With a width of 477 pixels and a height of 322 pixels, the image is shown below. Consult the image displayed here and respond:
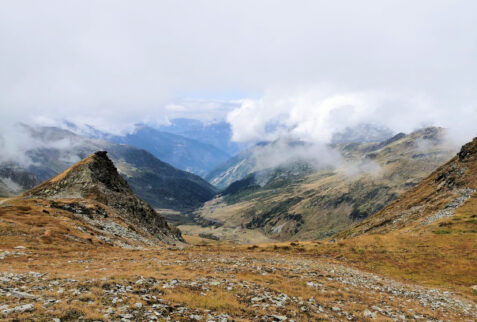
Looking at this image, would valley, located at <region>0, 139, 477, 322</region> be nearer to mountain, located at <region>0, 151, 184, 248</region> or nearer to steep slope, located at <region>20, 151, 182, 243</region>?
mountain, located at <region>0, 151, 184, 248</region>

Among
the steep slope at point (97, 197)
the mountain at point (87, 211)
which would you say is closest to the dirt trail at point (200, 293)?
the mountain at point (87, 211)

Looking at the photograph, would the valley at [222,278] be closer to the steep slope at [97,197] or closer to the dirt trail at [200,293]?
the dirt trail at [200,293]

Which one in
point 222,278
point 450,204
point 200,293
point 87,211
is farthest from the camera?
point 450,204

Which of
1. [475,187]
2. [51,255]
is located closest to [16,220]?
[51,255]

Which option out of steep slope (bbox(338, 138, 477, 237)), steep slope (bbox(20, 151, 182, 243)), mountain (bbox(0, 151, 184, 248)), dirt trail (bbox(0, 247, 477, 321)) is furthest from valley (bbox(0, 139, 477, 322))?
steep slope (bbox(20, 151, 182, 243))

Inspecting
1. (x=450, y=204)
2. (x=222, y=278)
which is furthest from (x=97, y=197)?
(x=450, y=204)

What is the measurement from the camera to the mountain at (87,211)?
5103 centimetres

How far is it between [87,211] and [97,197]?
754 inches

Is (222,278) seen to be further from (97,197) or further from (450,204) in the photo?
(450,204)

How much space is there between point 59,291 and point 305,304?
19397 mm

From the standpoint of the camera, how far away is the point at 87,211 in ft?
241

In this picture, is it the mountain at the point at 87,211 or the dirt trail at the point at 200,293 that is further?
the mountain at the point at 87,211

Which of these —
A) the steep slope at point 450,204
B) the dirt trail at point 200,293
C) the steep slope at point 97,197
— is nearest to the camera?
the dirt trail at point 200,293

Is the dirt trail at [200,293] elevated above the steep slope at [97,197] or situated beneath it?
situated beneath
